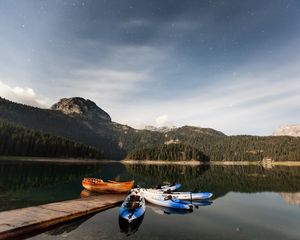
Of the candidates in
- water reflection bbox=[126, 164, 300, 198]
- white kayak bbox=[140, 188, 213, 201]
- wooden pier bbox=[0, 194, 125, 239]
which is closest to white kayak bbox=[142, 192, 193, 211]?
white kayak bbox=[140, 188, 213, 201]

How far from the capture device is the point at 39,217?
30.5 m

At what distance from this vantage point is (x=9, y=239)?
25125 millimetres

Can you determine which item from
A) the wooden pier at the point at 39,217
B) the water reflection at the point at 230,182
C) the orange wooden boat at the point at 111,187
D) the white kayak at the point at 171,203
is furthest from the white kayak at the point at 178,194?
the wooden pier at the point at 39,217

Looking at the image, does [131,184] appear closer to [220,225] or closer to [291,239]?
[220,225]

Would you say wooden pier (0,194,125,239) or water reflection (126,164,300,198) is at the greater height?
water reflection (126,164,300,198)

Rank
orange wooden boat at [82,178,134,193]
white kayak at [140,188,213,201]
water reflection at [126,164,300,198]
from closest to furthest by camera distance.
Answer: white kayak at [140,188,213,201]
orange wooden boat at [82,178,134,193]
water reflection at [126,164,300,198]

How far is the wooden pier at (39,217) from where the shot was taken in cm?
2617

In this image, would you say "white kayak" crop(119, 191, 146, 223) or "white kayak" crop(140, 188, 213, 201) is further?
"white kayak" crop(140, 188, 213, 201)

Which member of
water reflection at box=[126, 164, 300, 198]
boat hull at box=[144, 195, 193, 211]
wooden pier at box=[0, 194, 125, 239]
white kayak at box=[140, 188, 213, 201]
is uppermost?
water reflection at box=[126, 164, 300, 198]

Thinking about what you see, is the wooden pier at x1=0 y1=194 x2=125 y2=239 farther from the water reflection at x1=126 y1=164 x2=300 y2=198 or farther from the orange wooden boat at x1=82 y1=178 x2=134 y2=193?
the water reflection at x1=126 y1=164 x2=300 y2=198

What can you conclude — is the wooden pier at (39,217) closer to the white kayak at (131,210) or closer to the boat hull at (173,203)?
the white kayak at (131,210)

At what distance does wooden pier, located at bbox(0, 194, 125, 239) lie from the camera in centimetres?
2617

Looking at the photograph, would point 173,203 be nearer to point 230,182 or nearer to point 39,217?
point 39,217

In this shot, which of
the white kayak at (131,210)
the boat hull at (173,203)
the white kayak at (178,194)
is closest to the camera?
the white kayak at (131,210)
